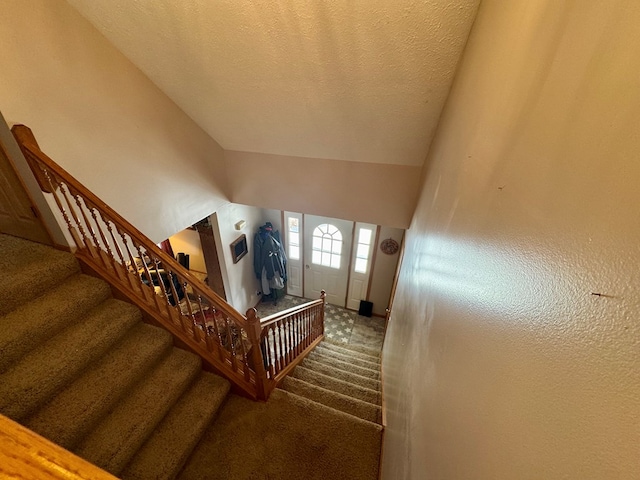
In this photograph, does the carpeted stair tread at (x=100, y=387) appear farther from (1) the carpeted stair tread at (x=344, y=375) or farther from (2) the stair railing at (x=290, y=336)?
(1) the carpeted stair tread at (x=344, y=375)

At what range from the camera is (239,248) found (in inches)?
170

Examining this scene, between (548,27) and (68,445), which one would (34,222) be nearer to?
(68,445)

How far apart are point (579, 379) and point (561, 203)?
0.81 ft

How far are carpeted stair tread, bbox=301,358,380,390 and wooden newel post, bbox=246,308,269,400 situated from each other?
1053 millimetres

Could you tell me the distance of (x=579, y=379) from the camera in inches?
13.1

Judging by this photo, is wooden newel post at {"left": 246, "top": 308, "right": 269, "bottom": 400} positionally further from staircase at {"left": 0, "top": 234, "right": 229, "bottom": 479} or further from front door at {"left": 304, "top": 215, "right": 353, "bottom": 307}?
front door at {"left": 304, "top": 215, "right": 353, "bottom": 307}

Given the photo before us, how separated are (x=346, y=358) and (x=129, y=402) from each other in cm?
260

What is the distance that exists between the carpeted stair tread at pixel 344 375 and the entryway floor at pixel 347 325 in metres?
1.47

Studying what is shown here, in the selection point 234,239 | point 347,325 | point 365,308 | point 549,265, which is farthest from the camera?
point 365,308

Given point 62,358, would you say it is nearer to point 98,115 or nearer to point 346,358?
point 98,115

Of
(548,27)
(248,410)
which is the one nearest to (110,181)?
(248,410)

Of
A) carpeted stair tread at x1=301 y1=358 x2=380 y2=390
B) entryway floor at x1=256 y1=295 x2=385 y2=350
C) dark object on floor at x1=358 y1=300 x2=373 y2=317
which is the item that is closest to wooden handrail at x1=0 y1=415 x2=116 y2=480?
carpeted stair tread at x1=301 y1=358 x2=380 y2=390

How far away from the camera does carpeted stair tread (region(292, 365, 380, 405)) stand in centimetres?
260

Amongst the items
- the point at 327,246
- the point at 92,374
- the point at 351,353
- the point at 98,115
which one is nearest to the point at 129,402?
the point at 92,374
